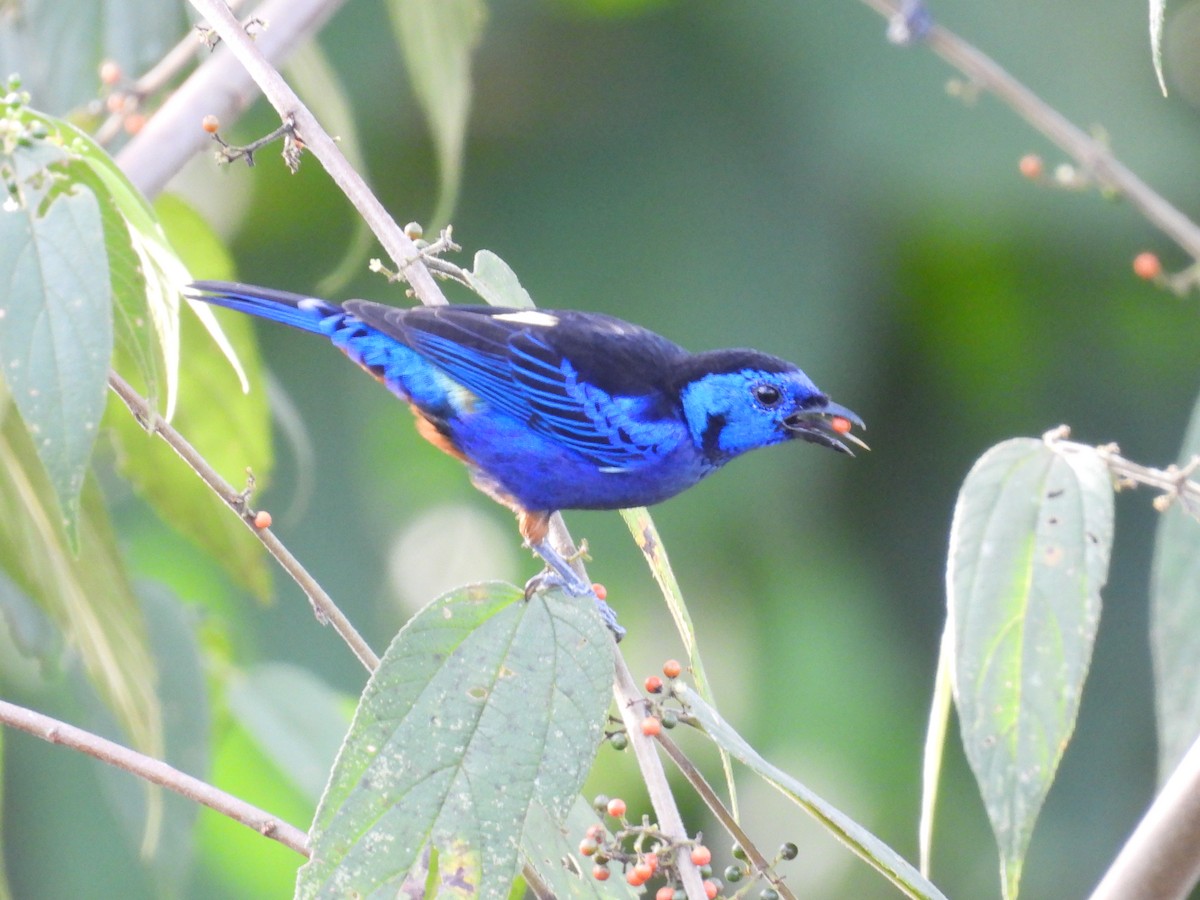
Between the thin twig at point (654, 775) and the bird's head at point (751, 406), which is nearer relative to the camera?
the thin twig at point (654, 775)

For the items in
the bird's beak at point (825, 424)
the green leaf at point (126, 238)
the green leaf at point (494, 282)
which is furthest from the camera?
the bird's beak at point (825, 424)

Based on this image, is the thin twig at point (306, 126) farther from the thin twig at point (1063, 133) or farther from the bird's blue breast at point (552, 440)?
the thin twig at point (1063, 133)

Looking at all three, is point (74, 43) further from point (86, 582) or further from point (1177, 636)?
point (1177, 636)

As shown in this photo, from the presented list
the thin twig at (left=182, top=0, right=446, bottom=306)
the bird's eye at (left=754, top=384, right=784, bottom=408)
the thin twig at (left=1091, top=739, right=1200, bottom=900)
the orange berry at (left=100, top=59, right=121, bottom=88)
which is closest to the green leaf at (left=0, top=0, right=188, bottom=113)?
the orange berry at (left=100, top=59, right=121, bottom=88)

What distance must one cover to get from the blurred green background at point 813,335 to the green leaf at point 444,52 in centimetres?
161

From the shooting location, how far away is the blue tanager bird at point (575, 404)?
8.91ft

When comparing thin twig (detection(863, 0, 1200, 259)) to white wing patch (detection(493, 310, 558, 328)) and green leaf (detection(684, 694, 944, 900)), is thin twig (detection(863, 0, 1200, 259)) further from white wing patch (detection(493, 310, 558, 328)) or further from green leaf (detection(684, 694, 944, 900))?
green leaf (detection(684, 694, 944, 900))

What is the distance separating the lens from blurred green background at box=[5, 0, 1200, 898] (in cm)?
409

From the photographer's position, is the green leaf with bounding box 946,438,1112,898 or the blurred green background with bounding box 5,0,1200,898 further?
the blurred green background with bounding box 5,0,1200,898

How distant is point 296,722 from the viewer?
283 centimetres

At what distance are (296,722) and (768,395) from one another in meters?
1.10

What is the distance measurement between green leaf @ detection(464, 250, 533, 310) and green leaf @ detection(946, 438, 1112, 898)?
2.73 ft

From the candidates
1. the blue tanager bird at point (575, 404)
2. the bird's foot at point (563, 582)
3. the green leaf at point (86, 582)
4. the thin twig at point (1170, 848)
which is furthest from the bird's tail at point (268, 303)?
the thin twig at point (1170, 848)

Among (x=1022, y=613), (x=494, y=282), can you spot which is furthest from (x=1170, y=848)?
(x=494, y=282)
